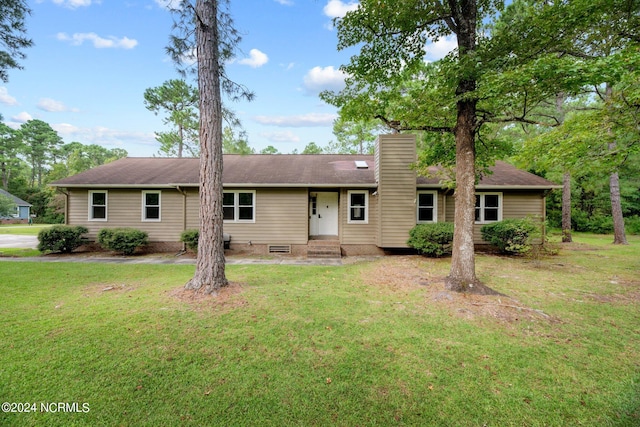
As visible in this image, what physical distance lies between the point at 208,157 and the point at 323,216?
6.76 metres

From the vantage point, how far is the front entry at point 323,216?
444 inches

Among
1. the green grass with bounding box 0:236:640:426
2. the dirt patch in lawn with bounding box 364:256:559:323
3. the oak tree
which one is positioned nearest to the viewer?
the green grass with bounding box 0:236:640:426

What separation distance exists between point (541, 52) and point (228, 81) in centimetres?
654

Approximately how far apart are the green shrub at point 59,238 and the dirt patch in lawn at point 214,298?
7910mm

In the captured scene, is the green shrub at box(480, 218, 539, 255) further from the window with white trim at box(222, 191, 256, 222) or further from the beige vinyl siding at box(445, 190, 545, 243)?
the window with white trim at box(222, 191, 256, 222)

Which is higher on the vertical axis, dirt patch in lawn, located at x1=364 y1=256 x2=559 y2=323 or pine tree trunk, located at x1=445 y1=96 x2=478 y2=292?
pine tree trunk, located at x1=445 y1=96 x2=478 y2=292

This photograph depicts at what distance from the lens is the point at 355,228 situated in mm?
10445

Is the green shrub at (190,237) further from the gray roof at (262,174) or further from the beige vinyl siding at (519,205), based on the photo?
the beige vinyl siding at (519,205)

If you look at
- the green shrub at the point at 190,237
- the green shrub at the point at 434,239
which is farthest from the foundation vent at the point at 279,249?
the green shrub at the point at 434,239

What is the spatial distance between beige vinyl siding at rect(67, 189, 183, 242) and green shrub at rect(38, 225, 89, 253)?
68cm

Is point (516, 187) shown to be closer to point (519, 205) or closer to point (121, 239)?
point (519, 205)

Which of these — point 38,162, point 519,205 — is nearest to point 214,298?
point 519,205

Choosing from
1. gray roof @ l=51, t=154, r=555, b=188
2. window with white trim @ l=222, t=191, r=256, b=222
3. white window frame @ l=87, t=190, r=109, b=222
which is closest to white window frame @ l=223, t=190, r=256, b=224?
window with white trim @ l=222, t=191, r=256, b=222

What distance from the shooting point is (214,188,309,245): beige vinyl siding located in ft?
34.3
